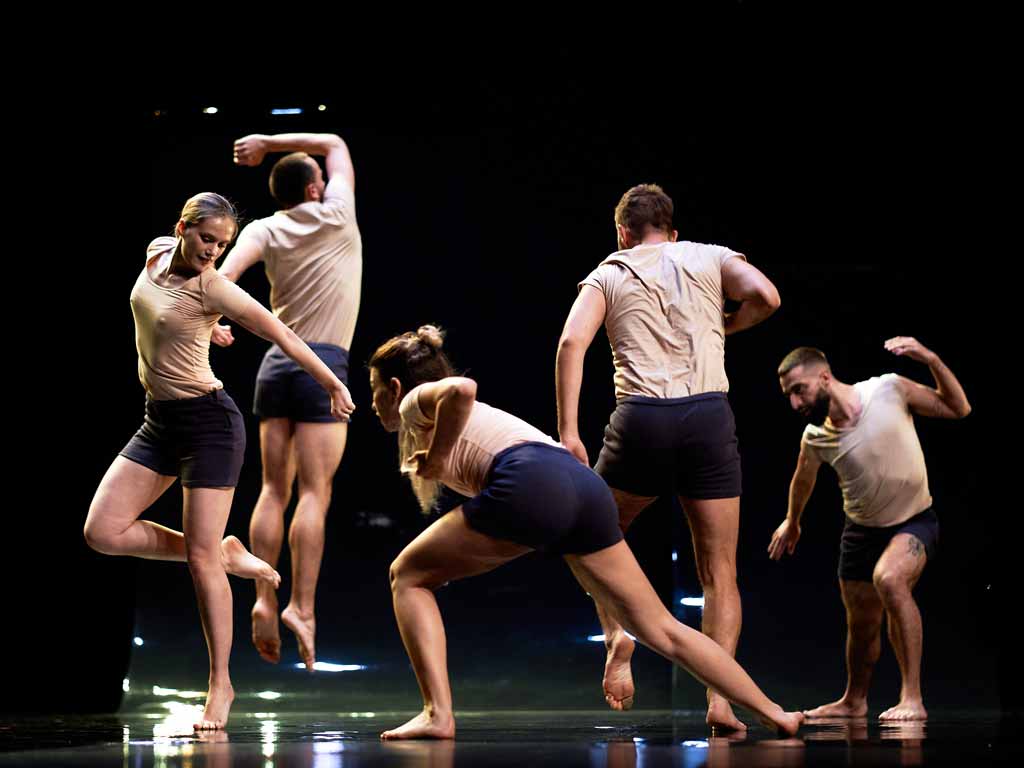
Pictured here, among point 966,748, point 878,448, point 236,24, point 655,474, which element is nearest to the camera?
point 966,748

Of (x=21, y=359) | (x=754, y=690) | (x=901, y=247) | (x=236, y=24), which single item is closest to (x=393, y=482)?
(x=21, y=359)

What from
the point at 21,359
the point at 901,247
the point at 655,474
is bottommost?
the point at 655,474

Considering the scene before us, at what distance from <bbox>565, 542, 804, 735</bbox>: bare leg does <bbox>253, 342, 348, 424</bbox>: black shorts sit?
193cm

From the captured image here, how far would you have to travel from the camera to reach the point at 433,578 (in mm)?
3436

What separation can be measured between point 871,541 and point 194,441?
2808mm

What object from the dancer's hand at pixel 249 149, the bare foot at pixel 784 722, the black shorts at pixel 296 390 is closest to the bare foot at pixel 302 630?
the black shorts at pixel 296 390

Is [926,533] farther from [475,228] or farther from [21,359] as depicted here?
[21,359]

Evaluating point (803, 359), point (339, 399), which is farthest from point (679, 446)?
point (803, 359)

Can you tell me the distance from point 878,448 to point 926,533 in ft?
1.28

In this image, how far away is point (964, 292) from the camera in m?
6.06

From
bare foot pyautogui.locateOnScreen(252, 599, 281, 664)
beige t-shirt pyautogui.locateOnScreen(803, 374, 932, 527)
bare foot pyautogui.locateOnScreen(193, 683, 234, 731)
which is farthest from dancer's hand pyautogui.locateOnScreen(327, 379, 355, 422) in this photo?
beige t-shirt pyautogui.locateOnScreen(803, 374, 932, 527)

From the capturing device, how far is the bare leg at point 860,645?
5254mm

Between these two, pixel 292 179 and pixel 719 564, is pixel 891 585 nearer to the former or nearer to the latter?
pixel 719 564

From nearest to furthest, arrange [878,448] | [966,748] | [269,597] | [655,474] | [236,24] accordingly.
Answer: [966,748], [655,474], [269,597], [878,448], [236,24]
